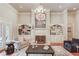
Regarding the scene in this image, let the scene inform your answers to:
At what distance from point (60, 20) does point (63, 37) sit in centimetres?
96

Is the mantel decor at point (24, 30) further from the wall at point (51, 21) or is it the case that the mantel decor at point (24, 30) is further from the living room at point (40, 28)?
the wall at point (51, 21)

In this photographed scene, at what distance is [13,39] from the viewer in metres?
6.02

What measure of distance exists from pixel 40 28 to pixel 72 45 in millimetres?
2092

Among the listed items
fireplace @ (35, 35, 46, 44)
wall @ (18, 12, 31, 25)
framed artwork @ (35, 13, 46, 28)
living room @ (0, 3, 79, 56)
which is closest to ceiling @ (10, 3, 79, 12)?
living room @ (0, 3, 79, 56)

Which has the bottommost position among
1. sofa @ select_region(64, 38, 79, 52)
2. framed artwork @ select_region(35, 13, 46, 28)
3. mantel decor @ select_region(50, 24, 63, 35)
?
sofa @ select_region(64, 38, 79, 52)

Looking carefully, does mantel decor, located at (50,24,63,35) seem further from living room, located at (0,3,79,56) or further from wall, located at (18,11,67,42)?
wall, located at (18,11,67,42)

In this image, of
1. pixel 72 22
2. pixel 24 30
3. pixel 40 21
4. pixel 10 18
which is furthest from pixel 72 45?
pixel 10 18

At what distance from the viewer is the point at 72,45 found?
614 cm

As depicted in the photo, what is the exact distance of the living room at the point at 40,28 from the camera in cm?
571

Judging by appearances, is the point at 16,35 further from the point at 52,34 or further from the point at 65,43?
the point at 65,43

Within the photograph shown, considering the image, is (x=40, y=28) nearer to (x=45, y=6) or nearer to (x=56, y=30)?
(x=56, y=30)

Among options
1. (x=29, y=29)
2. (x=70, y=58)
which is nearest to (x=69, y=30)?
(x=29, y=29)

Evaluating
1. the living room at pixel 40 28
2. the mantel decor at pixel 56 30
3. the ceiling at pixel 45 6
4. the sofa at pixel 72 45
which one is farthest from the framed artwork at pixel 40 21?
the sofa at pixel 72 45

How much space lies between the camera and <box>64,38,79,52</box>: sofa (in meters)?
6.04
